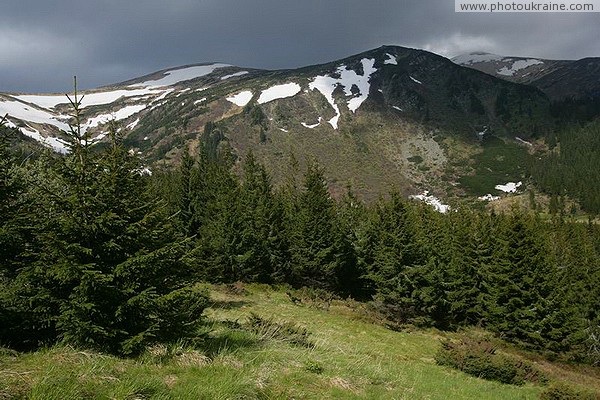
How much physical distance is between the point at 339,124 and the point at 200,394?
18399 cm

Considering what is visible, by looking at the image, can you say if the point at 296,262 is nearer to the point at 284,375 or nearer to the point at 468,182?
the point at 284,375

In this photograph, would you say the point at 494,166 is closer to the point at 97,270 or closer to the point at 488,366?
the point at 488,366

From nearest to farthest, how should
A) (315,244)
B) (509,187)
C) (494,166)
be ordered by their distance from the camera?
(315,244)
(509,187)
(494,166)

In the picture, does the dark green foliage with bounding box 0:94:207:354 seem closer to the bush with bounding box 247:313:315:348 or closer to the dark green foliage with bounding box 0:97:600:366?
the dark green foliage with bounding box 0:97:600:366

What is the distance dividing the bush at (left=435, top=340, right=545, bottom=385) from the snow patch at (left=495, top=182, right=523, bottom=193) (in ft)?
474

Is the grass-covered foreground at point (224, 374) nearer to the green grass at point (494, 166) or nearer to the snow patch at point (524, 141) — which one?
the green grass at point (494, 166)

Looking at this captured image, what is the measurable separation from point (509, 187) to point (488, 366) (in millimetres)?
150188

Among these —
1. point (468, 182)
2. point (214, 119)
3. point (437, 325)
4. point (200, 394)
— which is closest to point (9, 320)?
point (200, 394)

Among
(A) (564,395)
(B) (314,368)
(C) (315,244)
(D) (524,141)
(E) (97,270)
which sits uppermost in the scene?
(D) (524,141)

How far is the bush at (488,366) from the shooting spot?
660 inches

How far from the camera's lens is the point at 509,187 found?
14900 centimetres

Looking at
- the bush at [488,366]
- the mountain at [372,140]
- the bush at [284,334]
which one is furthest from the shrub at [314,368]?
the mountain at [372,140]

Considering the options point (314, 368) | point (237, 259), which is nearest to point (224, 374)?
point (314, 368)

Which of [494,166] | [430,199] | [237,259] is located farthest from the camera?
[494,166]
